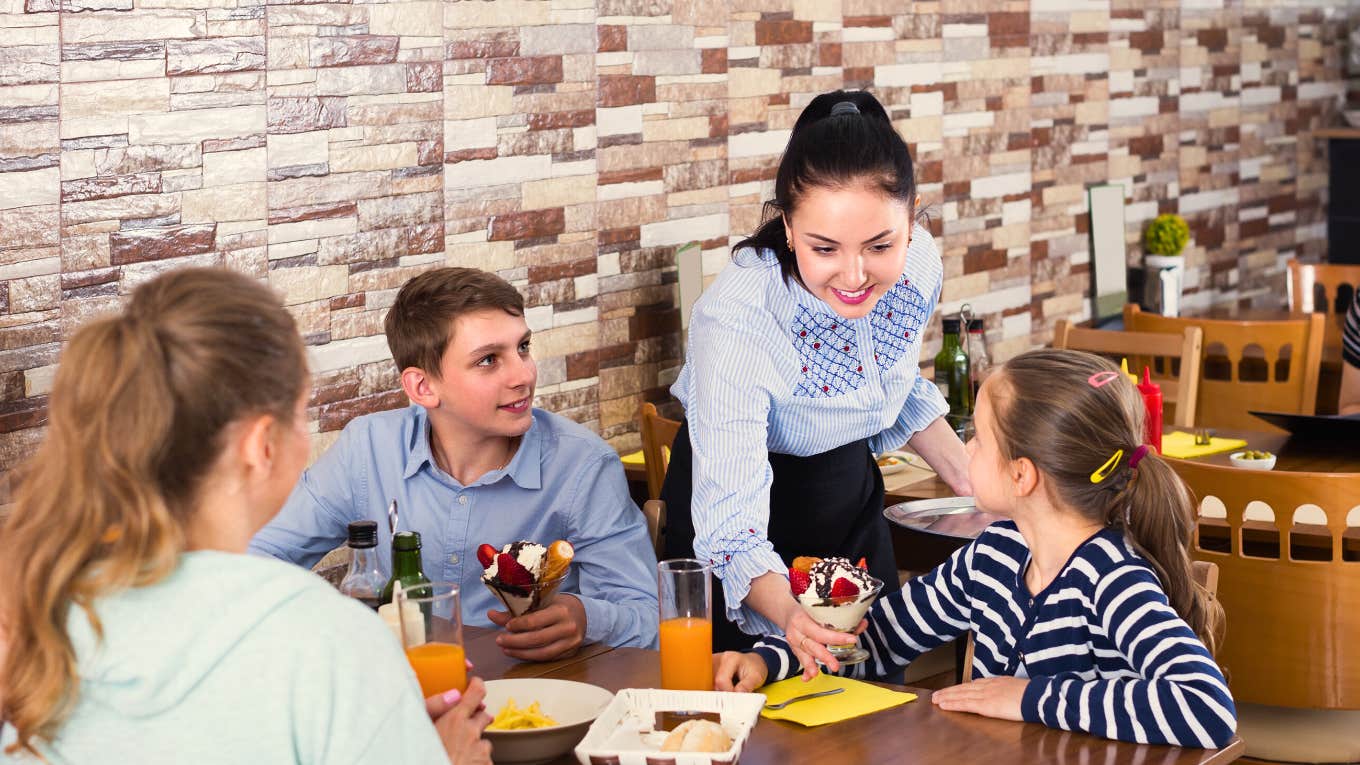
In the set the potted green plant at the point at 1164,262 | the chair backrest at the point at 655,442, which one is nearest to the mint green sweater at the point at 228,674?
the chair backrest at the point at 655,442

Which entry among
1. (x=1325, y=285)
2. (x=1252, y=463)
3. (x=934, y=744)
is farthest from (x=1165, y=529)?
(x=1325, y=285)

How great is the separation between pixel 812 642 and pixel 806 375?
1.53 ft

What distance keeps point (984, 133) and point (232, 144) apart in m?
2.45

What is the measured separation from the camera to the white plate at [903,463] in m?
3.11

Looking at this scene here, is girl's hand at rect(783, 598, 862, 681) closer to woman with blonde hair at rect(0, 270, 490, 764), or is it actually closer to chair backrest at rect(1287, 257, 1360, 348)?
woman with blonde hair at rect(0, 270, 490, 764)

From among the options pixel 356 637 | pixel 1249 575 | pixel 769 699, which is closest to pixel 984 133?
pixel 1249 575

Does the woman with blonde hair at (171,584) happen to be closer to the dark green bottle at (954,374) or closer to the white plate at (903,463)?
the white plate at (903,463)

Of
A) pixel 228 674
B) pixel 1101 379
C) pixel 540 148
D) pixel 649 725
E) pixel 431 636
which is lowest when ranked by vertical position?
pixel 649 725

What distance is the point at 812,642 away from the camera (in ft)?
5.95

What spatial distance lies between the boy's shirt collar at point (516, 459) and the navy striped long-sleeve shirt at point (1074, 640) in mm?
532

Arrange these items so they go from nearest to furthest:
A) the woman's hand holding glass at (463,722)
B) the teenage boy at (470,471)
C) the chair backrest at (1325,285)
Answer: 1. the woman's hand holding glass at (463,722)
2. the teenage boy at (470,471)
3. the chair backrest at (1325,285)

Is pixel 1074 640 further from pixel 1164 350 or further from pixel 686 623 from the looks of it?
pixel 1164 350

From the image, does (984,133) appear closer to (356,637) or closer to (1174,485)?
(1174,485)

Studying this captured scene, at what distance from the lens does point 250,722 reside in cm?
120
